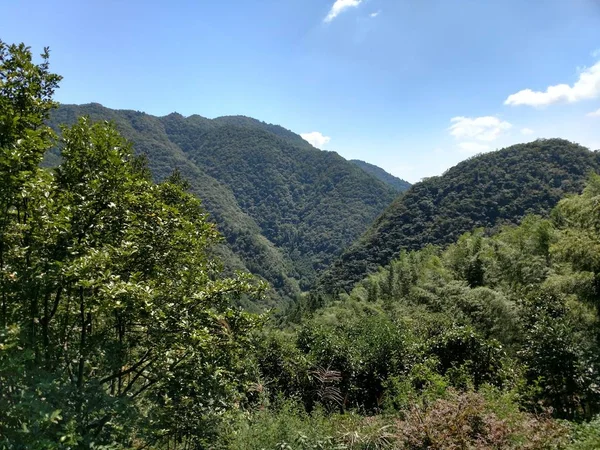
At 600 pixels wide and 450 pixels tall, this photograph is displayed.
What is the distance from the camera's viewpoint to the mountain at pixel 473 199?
52.7 metres

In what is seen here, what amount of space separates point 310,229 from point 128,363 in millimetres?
142374

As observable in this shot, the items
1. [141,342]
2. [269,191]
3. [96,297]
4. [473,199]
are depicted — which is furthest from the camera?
[269,191]

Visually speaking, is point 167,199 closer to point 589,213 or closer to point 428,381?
point 428,381

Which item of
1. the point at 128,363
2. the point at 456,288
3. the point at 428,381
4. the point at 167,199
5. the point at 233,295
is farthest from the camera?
the point at 456,288

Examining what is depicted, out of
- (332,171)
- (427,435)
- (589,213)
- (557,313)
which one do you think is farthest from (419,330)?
(332,171)

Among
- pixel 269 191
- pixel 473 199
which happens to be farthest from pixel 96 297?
pixel 269 191

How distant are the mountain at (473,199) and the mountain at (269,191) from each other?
4350cm

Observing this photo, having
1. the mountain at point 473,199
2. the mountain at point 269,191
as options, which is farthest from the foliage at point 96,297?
the mountain at point 269,191

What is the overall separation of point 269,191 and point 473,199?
375 feet

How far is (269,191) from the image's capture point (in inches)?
6462

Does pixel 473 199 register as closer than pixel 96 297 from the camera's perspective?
No

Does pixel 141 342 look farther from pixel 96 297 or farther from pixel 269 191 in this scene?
pixel 269 191

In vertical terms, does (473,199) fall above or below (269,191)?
below

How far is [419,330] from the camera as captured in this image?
1026 cm
